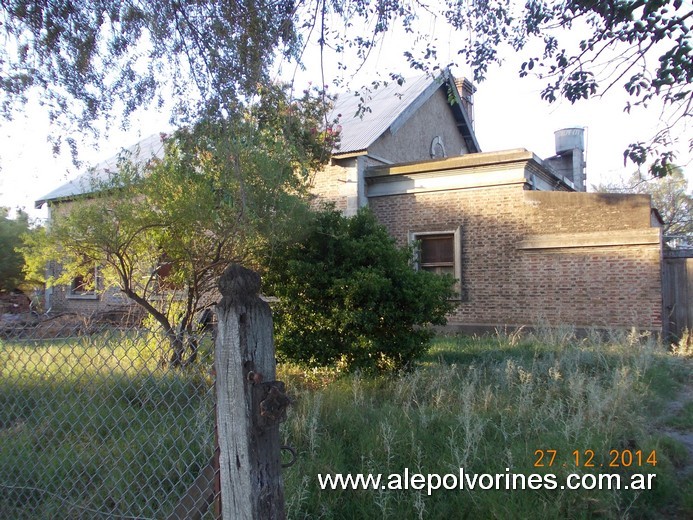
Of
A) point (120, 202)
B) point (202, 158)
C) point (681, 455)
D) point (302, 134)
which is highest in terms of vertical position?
point (302, 134)

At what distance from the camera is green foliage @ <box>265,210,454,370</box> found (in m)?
6.53

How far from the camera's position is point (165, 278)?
23.7 ft

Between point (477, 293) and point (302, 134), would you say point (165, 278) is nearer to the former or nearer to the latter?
point (302, 134)

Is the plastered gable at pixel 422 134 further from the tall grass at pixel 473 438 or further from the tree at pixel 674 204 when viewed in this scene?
the tree at pixel 674 204

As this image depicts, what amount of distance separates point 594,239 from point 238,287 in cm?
1078

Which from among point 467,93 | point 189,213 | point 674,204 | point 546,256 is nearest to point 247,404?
point 189,213

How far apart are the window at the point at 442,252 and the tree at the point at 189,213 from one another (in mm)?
6203

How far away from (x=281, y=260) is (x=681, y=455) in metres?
4.71

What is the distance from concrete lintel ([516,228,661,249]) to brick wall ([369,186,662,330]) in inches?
0.8

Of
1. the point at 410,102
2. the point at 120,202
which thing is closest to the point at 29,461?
the point at 120,202

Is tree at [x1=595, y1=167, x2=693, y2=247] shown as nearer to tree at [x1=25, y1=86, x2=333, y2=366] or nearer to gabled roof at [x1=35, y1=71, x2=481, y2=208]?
gabled roof at [x1=35, y1=71, x2=481, y2=208]

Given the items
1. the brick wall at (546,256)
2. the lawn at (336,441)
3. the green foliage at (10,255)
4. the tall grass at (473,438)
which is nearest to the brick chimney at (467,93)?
the brick wall at (546,256)

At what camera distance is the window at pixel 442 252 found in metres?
12.5

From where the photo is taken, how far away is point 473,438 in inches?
165
